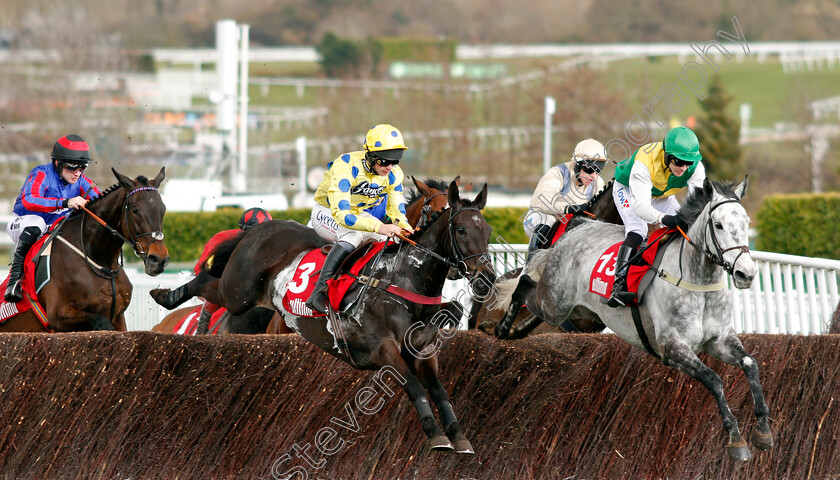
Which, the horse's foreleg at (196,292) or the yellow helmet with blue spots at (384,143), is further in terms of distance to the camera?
the horse's foreleg at (196,292)

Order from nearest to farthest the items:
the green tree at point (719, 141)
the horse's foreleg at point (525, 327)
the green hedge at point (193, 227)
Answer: the horse's foreleg at point (525, 327), the green hedge at point (193, 227), the green tree at point (719, 141)

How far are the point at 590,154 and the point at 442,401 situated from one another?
2554 millimetres

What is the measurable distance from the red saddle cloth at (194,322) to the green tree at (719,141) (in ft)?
62.5

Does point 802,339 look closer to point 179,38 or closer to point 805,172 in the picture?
point 805,172

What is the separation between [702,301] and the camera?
538 centimetres

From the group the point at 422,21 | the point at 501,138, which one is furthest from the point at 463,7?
the point at 501,138

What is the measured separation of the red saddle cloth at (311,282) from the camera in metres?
5.85

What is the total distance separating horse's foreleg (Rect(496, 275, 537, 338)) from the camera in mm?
6480

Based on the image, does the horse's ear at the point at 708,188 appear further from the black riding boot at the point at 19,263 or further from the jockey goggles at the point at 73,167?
the black riding boot at the point at 19,263

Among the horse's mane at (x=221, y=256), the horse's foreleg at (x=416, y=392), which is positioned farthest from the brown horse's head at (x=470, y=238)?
the horse's mane at (x=221, y=256)

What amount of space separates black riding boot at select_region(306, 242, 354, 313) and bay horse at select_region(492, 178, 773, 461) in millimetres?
1446

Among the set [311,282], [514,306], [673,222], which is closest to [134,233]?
[311,282]

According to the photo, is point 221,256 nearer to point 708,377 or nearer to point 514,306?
point 514,306

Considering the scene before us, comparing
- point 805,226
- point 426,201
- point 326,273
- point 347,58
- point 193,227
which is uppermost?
point 426,201
